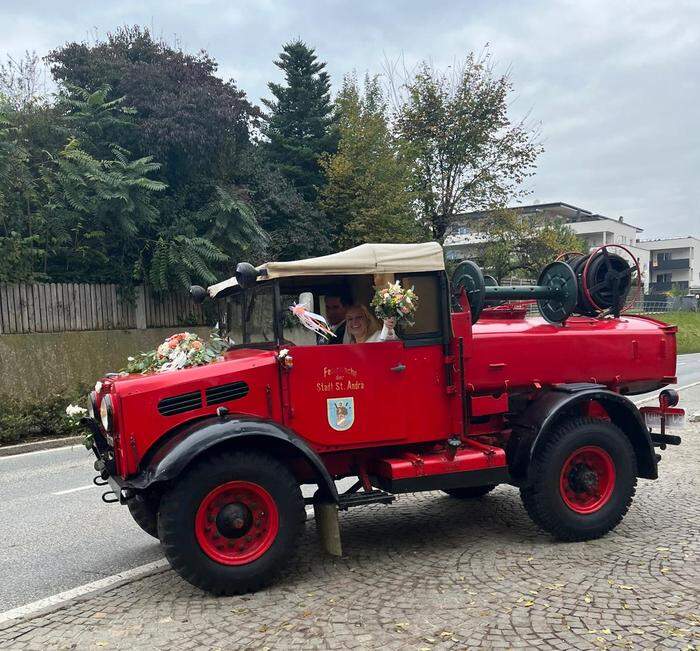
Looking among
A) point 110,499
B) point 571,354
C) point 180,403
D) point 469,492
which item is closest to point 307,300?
point 180,403

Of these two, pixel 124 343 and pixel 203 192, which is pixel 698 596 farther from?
pixel 203 192

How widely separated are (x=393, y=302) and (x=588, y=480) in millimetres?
2295

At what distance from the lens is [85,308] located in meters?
16.4

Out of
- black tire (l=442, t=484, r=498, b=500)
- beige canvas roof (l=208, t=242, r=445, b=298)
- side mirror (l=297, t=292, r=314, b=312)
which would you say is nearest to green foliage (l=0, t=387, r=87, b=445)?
black tire (l=442, t=484, r=498, b=500)

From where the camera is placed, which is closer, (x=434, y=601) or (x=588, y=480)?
(x=434, y=601)

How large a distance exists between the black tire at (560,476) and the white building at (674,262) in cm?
9037

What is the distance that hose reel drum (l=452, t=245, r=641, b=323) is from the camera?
5988 millimetres

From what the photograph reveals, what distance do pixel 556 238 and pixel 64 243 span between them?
54.4 ft

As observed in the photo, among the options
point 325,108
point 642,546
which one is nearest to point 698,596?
point 642,546

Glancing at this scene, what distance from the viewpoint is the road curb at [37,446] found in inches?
410

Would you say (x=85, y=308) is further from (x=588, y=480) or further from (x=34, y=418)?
(x=588, y=480)

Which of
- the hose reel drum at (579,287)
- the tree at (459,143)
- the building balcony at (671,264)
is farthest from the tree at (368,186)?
the building balcony at (671,264)

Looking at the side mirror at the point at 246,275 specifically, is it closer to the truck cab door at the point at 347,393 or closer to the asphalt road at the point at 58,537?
the truck cab door at the point at 347,393

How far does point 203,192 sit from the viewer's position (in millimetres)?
18156
